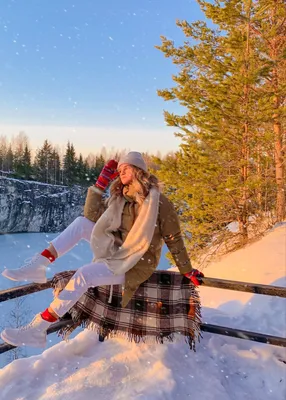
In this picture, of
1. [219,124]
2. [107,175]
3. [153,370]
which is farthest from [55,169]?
[153,370]

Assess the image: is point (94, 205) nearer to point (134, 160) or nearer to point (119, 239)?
point (119, 239)

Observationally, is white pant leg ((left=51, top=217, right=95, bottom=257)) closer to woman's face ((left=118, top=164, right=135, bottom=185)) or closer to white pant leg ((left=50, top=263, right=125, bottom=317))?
white pant leg ((left=50, top=263, right=125, bottom=317))

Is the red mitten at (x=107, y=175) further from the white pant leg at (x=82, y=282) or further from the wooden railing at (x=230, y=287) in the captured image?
the wooden railing at (x=230, y=287)

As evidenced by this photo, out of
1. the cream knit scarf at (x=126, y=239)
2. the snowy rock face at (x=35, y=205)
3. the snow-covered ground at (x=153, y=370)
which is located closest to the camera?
the snow-covered ground at (x=153, y=370)

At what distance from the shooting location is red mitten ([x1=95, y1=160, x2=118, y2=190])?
9.96 feet

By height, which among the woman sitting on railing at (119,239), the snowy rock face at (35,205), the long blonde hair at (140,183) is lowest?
the snowy rock face at (35,205)

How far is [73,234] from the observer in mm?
2947

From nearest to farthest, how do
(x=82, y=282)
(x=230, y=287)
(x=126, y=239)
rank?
(x=82, y=282) → (x=126, y=239) → (x=230, y=287)

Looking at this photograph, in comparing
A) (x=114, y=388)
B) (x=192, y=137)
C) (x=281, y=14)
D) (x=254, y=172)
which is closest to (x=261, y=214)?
(x=254, y=172)

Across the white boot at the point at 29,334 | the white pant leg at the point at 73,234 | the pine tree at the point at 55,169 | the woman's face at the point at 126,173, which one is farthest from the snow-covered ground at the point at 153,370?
the pine tree at the point at 55,169

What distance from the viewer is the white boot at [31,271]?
2.76 meters

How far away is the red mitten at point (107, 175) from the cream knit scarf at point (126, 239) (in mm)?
213

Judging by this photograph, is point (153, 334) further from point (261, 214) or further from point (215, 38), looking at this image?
point (215, 38)

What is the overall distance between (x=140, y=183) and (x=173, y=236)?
57 cm
